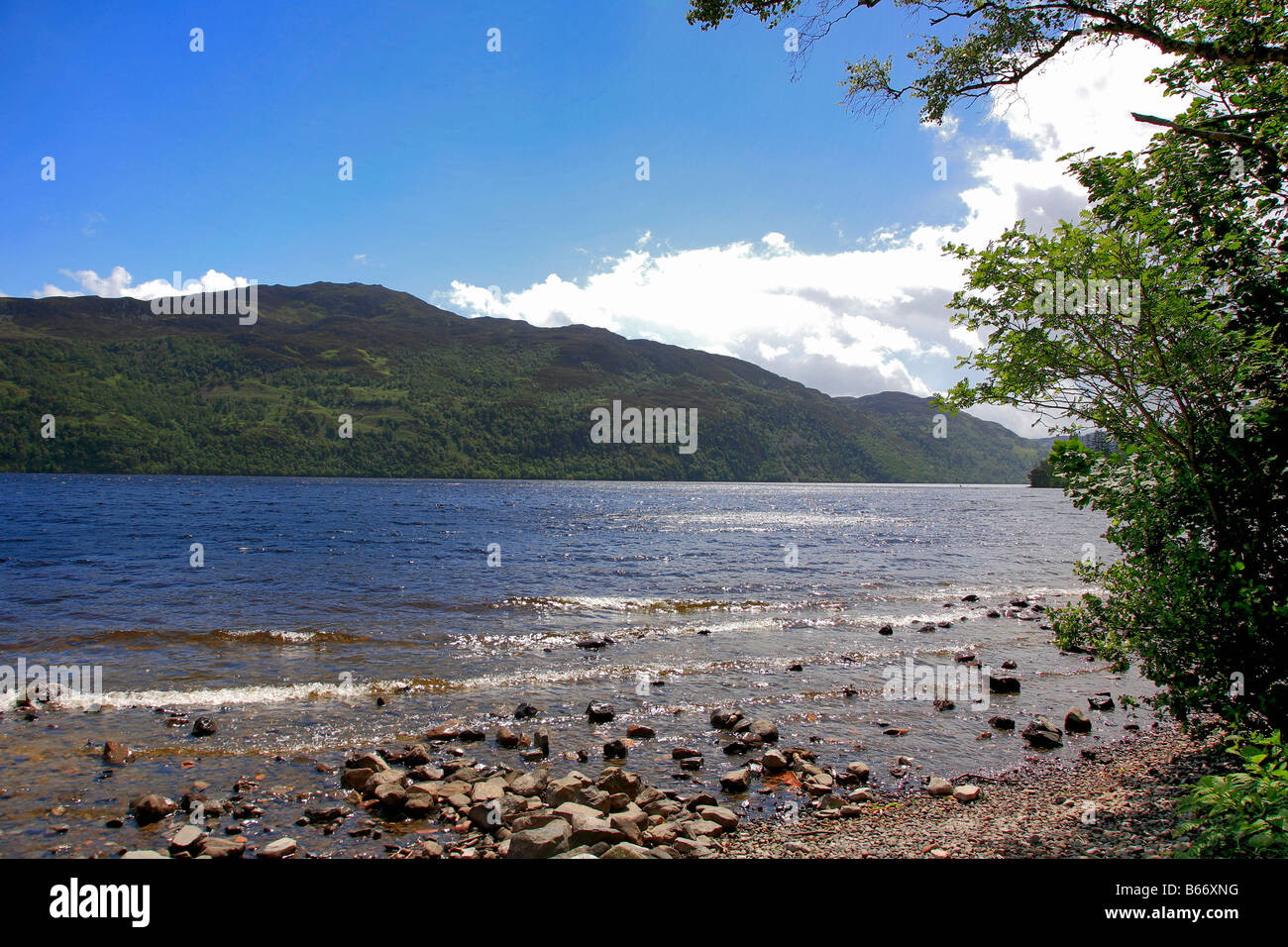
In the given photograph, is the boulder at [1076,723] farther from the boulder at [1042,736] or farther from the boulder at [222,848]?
the boulder at [222,848]

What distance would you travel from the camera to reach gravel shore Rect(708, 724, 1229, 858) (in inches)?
344

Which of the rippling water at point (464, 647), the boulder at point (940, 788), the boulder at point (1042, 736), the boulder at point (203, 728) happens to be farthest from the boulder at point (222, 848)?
the boulder at point (1042, 736)

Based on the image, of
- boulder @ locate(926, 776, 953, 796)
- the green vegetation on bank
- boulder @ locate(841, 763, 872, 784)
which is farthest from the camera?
boulder @ locate(841, 763, 872, 784)

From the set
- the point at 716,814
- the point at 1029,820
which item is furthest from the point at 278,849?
the point at 1029,820

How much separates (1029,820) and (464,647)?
18222 millimetres

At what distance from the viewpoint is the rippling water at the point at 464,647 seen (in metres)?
13.7

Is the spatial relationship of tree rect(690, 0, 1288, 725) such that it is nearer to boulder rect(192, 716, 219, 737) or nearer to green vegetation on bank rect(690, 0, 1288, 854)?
green vegetation on bank rect(690, 0, 1288, 854)

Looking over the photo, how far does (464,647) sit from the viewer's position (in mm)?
23031

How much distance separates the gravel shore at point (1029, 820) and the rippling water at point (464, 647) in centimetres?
136

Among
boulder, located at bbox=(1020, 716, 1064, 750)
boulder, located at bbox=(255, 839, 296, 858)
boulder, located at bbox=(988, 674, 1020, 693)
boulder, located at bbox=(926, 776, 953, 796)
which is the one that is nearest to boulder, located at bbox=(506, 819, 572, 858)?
boulder, located at bbox=(255, 839, 296, 858)

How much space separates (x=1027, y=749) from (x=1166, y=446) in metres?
8.46

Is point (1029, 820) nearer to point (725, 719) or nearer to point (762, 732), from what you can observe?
point (762, 732)

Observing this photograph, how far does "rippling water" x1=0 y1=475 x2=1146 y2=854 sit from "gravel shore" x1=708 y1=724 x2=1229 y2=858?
1.36m
